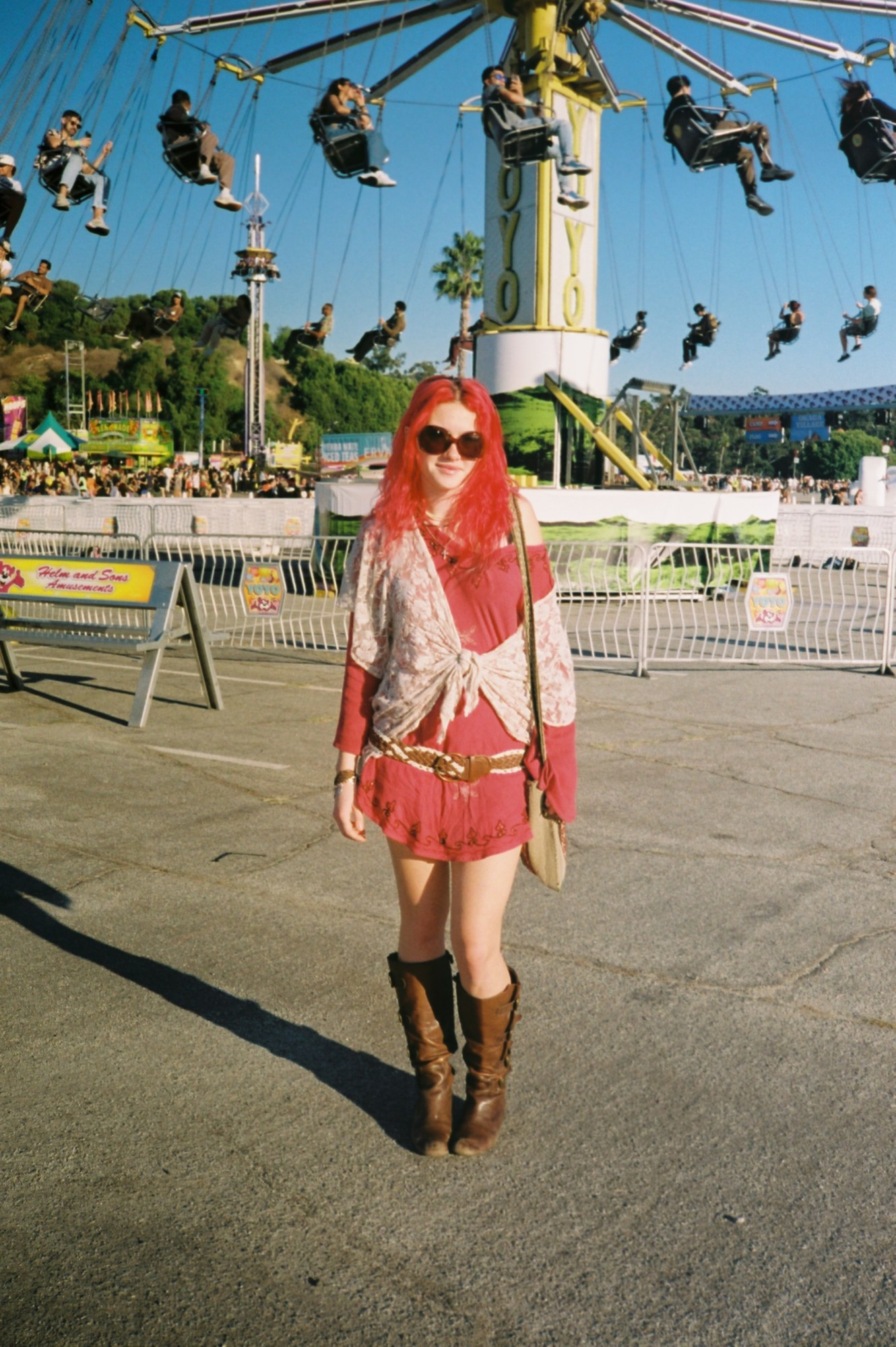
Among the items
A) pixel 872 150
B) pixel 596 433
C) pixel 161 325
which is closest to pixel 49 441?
pixel 161 325

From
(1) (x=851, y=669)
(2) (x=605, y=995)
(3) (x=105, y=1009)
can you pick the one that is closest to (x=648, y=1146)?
(2) (x=605, y=995)

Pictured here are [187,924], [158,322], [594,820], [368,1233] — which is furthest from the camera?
[158,322]

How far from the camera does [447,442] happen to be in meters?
2.74

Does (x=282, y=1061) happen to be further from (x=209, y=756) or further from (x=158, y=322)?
(x=158, y=322)

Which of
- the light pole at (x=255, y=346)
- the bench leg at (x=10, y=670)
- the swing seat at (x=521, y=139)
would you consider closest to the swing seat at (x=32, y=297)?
the swing seat at (x=521, y=139)

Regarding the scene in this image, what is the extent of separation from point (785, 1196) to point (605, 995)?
3.75 feet

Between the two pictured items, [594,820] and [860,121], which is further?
[860,121]

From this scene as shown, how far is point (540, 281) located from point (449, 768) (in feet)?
59.7

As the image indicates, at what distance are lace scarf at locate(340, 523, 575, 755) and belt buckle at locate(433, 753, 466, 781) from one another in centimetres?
5

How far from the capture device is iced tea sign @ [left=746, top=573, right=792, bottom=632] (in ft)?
37.8

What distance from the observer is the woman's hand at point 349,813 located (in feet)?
9.23

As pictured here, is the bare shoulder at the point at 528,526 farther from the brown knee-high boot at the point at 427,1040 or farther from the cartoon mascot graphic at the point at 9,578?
the cartoon mascot graphic at the point at 9,578

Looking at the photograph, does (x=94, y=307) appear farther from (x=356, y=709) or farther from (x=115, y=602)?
(x=356, y=709)

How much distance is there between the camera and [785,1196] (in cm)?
265
